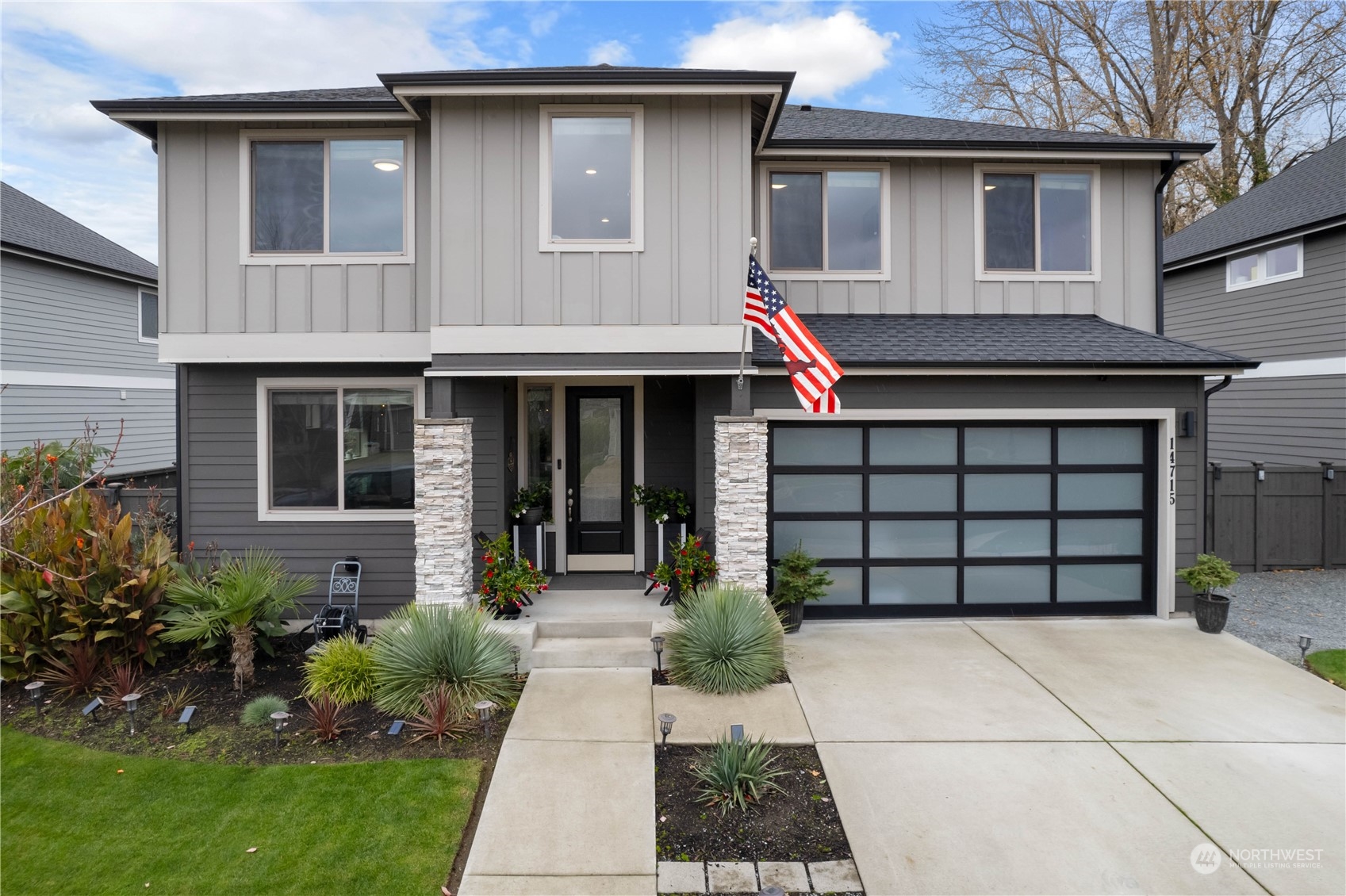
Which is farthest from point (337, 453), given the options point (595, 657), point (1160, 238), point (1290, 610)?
point (1290, 610)

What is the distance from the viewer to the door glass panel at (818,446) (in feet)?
24.7

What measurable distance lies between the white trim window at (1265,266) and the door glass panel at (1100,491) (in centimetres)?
698

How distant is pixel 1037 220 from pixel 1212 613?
15.9ft

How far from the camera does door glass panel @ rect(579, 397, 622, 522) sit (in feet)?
27.1

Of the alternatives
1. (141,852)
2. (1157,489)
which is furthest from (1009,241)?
(141,852)

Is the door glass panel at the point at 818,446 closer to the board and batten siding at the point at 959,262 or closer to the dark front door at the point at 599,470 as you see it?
the board and batten siding at the point at 959,262

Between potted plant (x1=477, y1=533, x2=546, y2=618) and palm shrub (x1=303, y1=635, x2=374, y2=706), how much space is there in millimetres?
1251

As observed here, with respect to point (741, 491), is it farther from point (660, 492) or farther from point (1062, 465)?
point (1062, 465)

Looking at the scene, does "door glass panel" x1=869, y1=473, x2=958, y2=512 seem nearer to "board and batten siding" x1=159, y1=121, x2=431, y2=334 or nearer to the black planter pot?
the black planter pot

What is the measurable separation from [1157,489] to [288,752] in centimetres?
885

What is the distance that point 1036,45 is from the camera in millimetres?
18344

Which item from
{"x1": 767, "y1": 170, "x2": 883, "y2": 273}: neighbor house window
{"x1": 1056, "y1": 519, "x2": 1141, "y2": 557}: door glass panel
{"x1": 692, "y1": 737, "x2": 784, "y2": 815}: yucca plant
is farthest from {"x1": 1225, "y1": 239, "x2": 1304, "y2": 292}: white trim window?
{"x1": 692, "y1": 737, "x2": 784, "y2": 815}: yucca plant

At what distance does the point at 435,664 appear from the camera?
5.33 metres

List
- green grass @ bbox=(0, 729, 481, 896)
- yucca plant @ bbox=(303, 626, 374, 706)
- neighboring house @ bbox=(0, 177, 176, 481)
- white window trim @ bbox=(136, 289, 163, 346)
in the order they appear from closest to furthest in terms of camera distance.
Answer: green grass @ bbox=(0, 729, 481, 896) < yucca plant @ bbox=(303, 626, 374, 706) < neighboring house @ bbox=(0, 177, 176, 481) < white window trim @ bbox=(136, 289, 163, 346)
